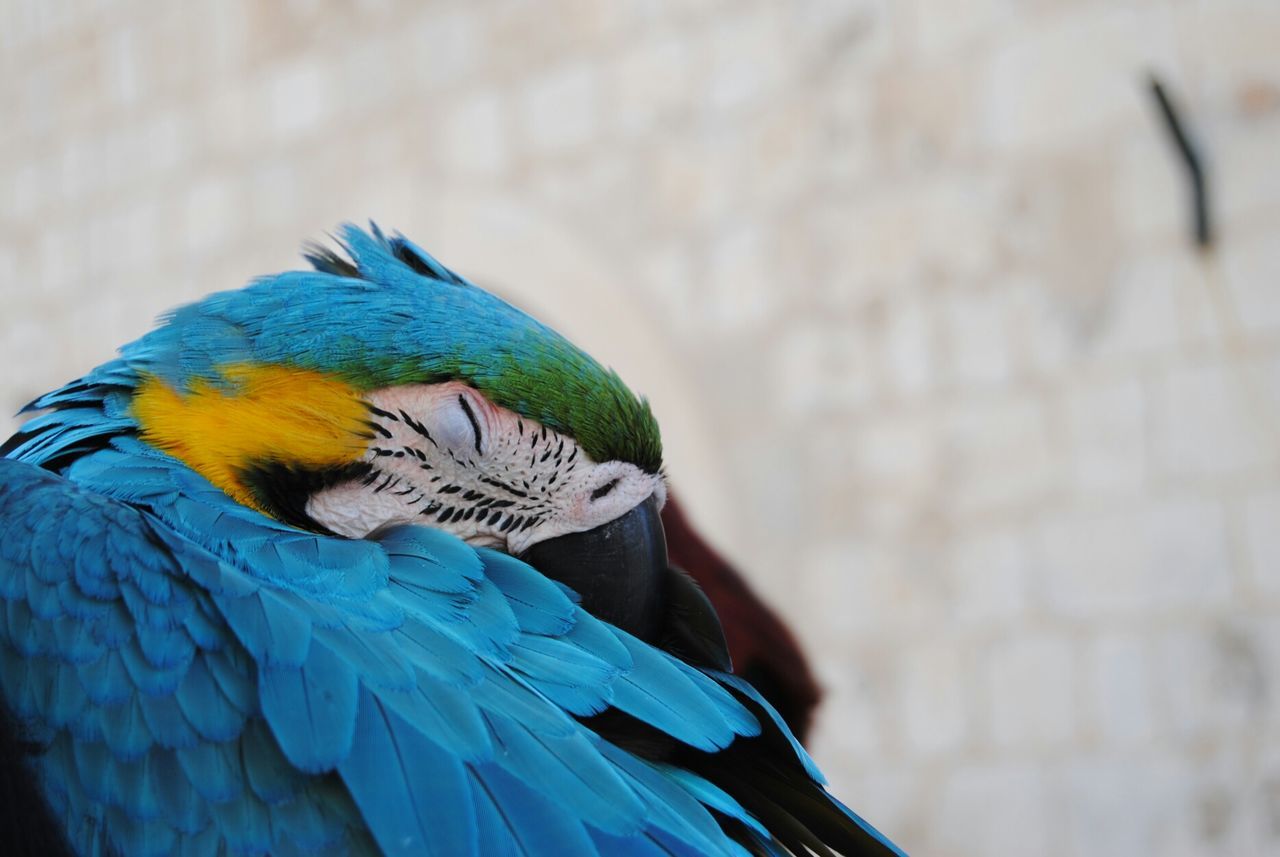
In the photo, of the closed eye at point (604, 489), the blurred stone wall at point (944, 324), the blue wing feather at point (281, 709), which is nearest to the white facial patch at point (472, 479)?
the closed eye at point (604, 489)

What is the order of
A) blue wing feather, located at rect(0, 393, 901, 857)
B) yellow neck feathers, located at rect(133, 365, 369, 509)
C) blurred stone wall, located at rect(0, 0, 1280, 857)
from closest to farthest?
1. blue wing feather, located at rect(0, 393, 901, 857)
2. yellow neck feathers, located at rect(133, 365, 369, 509)
3. blurred stone wall, located at rect(0, 0, 1280, 857)

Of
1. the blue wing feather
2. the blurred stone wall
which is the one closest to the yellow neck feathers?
the blue wing feather

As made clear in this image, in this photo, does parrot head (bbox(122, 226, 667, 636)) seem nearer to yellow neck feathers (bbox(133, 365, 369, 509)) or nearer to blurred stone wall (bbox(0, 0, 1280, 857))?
yellow neck feathers (bbox(133, 365, 369, 509))

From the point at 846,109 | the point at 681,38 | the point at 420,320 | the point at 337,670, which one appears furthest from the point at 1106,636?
the point at 337,670

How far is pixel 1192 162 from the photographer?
2732 mm

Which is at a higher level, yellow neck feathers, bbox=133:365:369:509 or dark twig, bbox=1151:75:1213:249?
yellow neck feathers, bbox=133:365:369:509

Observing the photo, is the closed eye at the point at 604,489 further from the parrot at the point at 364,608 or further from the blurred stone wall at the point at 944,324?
the blurred stone wall at the point at 944,324

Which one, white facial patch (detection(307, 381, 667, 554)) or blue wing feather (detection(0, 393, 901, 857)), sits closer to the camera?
blue wing feather (detection(0, 393, 901, 857))

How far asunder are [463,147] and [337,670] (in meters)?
3.14

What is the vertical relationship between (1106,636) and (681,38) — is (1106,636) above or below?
below

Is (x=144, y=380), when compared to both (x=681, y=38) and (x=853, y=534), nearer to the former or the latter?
(x=853, y=534)

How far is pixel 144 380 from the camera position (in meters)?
1.21

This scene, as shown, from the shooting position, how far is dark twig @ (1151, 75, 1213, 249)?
107 inches

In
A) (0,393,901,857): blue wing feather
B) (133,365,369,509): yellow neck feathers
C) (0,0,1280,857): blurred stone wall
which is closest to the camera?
(0,393,901,857): blue wing feather
